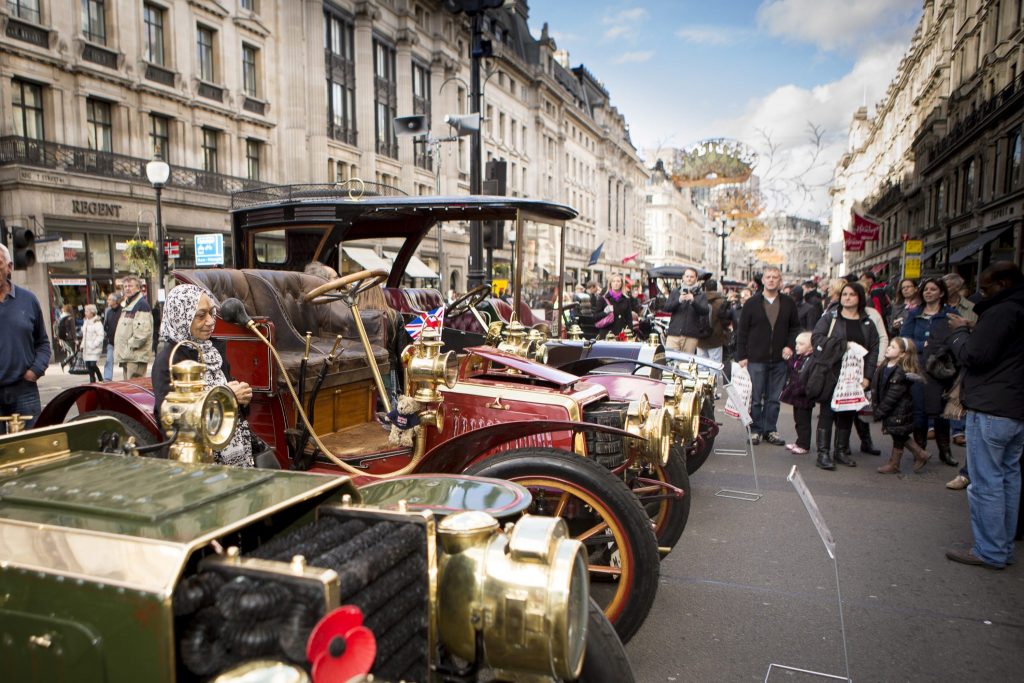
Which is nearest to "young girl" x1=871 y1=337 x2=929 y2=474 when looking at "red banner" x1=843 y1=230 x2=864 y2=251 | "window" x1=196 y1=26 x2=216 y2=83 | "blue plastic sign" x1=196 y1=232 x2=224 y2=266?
"red banner" x1=843 y1=230 x2=864 y2=251

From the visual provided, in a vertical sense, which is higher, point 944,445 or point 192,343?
point 192,343

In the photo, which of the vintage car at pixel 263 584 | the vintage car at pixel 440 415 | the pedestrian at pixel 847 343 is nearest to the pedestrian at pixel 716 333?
the pedestrian at pixel 847 343

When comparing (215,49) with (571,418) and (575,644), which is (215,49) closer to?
(571,418)

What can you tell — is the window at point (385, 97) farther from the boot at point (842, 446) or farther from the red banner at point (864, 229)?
the boot at point (842, 446)

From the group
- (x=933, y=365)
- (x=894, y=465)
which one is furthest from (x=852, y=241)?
(x=933, y=365)

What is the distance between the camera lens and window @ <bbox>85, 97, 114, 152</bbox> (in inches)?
752

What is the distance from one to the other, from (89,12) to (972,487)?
23.7 meters

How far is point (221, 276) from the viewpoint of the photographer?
4.29m

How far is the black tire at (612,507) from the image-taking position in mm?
2686

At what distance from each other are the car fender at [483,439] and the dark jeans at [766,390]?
474 cm

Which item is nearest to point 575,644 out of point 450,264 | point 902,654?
point 902,654

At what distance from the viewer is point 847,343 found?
21.3 ft

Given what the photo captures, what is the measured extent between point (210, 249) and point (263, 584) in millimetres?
16240

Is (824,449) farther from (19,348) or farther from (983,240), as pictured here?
(983,240)
